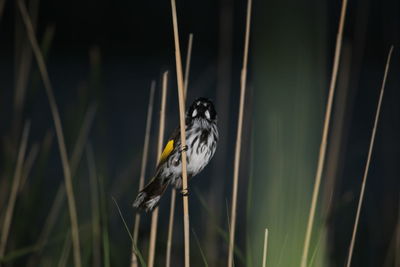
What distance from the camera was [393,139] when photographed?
259cm

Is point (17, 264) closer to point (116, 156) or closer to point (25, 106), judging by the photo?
point (25, 106)

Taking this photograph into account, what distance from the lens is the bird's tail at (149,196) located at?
1.31m

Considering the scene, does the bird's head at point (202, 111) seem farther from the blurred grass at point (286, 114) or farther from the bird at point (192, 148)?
the blurred grass at point (286, 114)

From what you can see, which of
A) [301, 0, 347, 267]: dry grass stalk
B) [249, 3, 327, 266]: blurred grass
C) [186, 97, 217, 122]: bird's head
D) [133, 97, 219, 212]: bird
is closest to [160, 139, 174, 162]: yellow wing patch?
[133, 97, 219, 212]: bird

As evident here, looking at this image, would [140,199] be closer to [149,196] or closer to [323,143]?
[149,196]

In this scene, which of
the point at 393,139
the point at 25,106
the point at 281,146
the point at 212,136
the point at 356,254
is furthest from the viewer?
the point at 356,254

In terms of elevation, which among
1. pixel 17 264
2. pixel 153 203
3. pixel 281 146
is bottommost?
pixel 17 264

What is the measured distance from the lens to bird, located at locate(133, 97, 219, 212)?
58.6 inches

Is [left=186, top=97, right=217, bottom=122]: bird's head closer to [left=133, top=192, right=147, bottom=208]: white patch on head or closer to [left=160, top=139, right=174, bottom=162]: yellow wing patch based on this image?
A: [left=160, top=139, right=174, bottom=162]: yellow wing patch

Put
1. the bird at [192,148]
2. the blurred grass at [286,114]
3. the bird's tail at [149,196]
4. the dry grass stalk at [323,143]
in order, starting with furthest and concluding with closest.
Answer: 1. the bird at [192,148]
2. the bird's tail at [149,196]
3. the dry grass stalk at [323,143]
4. the blurred grass at [286,114]

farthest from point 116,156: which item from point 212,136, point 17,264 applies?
Result: point 212,136

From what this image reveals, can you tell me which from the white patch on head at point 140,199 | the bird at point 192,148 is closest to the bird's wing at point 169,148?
the bird at point 192,148

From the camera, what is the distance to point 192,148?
1.64 metres

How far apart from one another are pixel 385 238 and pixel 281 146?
298cm
